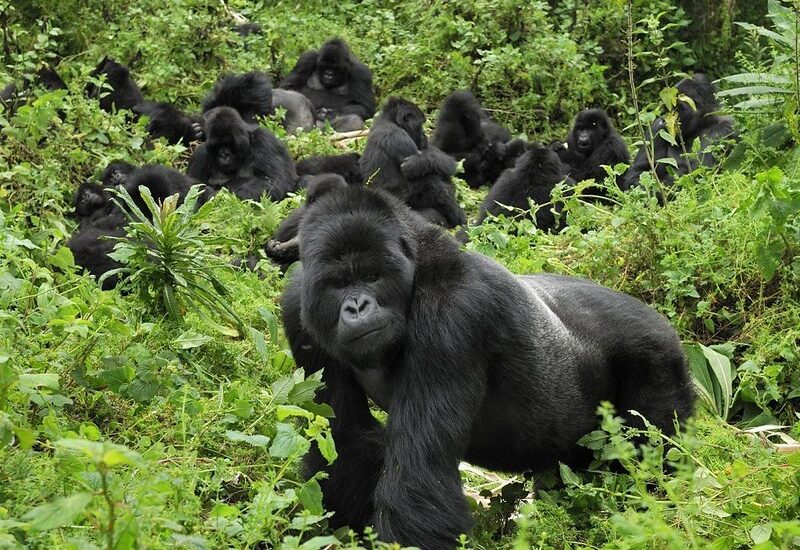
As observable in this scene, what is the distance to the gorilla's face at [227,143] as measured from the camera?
8961 mm

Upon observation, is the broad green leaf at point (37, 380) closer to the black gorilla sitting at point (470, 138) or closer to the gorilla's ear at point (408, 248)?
the gorilla's ear at point (408, 248)

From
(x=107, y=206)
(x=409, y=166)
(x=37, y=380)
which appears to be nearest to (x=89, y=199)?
(x=107, y=206)

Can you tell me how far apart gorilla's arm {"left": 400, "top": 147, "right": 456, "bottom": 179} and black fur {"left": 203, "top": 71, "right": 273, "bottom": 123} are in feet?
6.21

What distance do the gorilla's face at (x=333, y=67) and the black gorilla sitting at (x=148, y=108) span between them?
6.34ft

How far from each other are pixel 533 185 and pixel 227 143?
261 cm

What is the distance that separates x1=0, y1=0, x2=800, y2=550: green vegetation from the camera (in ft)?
9.37

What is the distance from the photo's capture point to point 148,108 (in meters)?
9.69

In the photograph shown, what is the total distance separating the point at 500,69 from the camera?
35.4 ft

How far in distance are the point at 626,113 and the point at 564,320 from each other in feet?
23.5

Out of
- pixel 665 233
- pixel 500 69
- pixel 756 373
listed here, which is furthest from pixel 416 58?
pixel 756 373

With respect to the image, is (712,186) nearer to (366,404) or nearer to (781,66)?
(781,66)

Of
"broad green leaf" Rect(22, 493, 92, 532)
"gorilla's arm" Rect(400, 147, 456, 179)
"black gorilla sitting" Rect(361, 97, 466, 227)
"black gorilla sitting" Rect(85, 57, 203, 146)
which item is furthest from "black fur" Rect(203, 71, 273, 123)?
"broad green leaf" Rect(22, 493, 92, 532)

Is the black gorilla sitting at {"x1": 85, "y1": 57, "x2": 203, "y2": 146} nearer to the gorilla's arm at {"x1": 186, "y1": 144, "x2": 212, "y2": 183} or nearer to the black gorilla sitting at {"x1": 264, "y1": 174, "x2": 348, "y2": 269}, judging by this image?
the gorilla's arm at {"x1": 186, "y1": 144, "x2": 212, "y2": 183}

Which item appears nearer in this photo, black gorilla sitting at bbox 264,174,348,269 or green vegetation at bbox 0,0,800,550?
green vegetation at bbox 0,0,800,550
